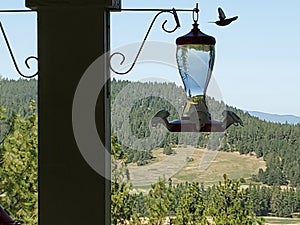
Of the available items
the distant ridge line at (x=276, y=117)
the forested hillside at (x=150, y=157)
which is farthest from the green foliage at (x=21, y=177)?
the distant ridge line at (x=276, y=117)

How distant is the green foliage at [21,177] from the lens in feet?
4.00

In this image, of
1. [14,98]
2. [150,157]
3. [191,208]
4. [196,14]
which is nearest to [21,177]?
[14,98]

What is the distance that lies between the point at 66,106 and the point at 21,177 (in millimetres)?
317

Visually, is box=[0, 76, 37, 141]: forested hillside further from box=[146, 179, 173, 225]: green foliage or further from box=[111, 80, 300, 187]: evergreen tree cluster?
box=[146, 179, 173, 225]: green foliage

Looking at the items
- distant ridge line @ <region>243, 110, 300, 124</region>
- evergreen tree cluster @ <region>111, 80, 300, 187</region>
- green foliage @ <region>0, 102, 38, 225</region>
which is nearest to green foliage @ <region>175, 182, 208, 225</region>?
evergreen tree cluster @ <region>111, 80, 300, 187</region>

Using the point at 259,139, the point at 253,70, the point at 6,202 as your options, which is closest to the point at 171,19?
the point at 253,70

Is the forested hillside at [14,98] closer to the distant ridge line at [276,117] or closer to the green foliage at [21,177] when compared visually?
the green foliage at [21,177]

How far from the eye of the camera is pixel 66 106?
999 millimetres

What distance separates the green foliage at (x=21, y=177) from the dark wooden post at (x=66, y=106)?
0.71 feet

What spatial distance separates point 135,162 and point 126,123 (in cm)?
10

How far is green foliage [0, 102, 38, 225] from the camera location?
4.00 feet

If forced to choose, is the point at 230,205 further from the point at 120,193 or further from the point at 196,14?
the point at 196,14

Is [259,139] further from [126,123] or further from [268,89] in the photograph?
[126,123]

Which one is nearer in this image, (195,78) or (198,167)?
(195,78)
